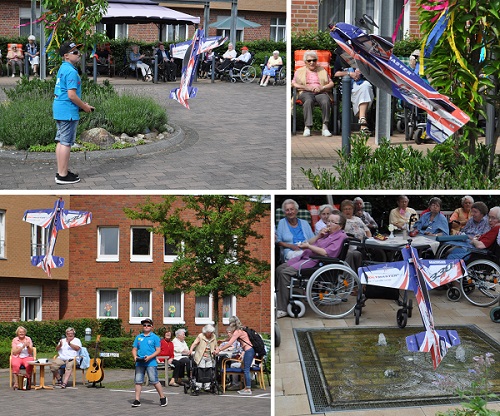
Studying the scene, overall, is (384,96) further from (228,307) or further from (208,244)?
(228,307)

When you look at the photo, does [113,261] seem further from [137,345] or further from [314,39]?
[137,345]

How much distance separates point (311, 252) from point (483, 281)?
2.14 metres

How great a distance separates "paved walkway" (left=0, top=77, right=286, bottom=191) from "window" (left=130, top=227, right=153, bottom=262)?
6.49m

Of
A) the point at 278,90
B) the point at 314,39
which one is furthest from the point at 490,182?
the point at 278,90

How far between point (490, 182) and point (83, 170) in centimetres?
466

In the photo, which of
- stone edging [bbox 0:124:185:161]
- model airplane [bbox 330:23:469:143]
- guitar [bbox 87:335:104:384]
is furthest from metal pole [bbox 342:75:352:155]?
guitar [bbox 87:335:104:384]

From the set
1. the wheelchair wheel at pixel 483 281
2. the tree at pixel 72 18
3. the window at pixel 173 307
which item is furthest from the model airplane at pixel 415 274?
the window at pixel 173 307

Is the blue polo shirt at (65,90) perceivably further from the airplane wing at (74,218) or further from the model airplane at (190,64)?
the model airplane at (190,64)

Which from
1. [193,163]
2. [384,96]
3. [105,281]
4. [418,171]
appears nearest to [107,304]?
[105,281]

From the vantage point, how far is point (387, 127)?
10.5 meters

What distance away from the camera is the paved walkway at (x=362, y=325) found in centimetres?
654

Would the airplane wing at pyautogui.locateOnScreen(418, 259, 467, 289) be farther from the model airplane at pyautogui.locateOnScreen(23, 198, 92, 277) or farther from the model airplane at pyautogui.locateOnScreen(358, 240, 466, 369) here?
the model airplane at pyautogui.locateOnScreen(23, 198, 92, 277)

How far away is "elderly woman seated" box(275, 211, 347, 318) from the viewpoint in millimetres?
8648

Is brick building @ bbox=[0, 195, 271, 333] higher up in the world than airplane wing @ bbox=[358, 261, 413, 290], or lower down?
lower down
